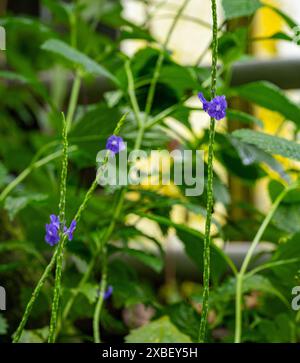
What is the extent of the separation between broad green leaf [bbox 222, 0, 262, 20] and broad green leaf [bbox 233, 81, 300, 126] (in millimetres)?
99

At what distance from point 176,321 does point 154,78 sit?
12.3 inches

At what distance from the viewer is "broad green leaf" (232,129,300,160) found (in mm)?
471

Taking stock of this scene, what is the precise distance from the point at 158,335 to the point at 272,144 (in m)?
0.23

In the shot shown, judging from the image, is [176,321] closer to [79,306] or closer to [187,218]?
[79,306]

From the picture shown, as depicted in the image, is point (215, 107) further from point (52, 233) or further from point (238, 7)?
point (238, 7)

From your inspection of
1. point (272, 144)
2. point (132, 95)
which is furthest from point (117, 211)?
point (272, 144)

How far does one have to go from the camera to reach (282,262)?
0.63m

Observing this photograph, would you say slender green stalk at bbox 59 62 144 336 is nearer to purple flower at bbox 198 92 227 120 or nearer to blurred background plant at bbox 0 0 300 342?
blurred background plant at bbox 0 0 300 342

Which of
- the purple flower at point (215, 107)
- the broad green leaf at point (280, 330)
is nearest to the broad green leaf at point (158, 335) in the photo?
the broad green leaf at point (280, 330)

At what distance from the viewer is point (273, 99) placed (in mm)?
710

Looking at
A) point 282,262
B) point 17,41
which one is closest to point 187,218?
point 17,41

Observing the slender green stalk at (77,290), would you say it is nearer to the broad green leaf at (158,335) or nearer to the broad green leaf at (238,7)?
the broad green leaf at (158,335)

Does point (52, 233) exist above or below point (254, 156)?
below

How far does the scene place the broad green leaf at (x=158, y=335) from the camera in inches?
22.3
